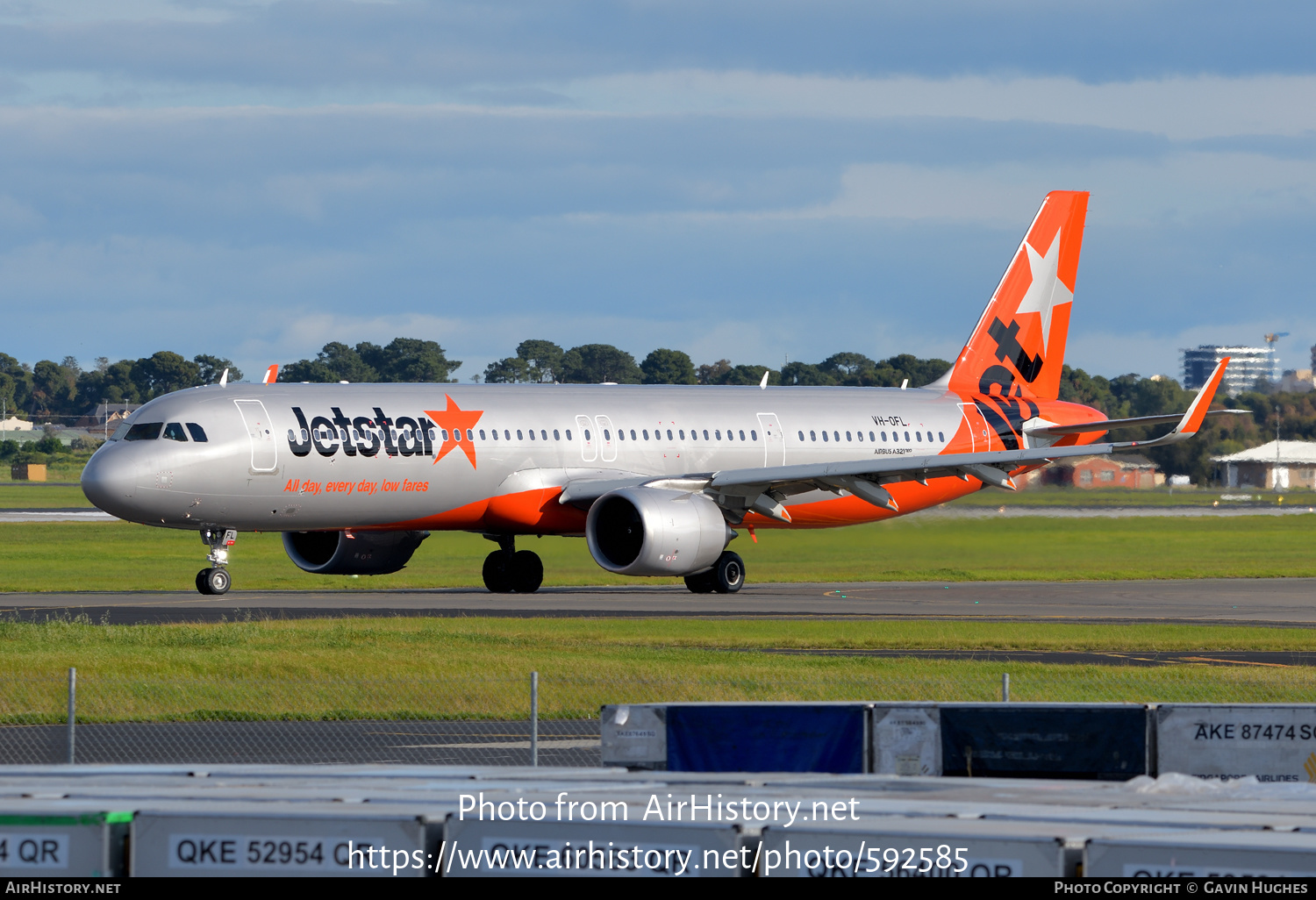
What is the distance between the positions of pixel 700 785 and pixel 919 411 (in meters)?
37.5

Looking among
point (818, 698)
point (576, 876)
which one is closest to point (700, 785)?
point (576, 876)

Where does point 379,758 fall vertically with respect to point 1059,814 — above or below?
below

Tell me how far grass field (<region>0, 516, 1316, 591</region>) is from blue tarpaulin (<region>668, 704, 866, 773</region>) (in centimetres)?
2889

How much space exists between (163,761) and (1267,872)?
13.6 m

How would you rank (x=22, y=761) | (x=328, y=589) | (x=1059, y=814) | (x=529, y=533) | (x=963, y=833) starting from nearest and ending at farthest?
1. (x=963, y=833)
2. (x=1059, y=814)
3. (x=22, y=761)
4. (x=529, y=533)
5. (x=328, y=589)

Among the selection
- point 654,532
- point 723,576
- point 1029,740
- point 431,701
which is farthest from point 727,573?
point 1029,740

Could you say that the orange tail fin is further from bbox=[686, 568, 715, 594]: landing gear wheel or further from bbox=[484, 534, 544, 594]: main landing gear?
bbox=[484, 534, 544, 594]: main landing gear

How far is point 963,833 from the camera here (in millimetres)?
7340

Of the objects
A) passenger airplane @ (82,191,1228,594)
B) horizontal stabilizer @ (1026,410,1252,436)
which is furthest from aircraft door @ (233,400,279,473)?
A: horizontal stabilizer @ (1026,410,1252,436)

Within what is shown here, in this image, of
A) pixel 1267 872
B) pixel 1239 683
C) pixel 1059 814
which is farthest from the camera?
pixel 1239 683

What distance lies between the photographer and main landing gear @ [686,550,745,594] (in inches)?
1596

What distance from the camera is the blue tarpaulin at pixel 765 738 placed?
13242 mm

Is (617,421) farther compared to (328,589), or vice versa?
(328,589)

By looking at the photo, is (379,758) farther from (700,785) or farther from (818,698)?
(700,785)
